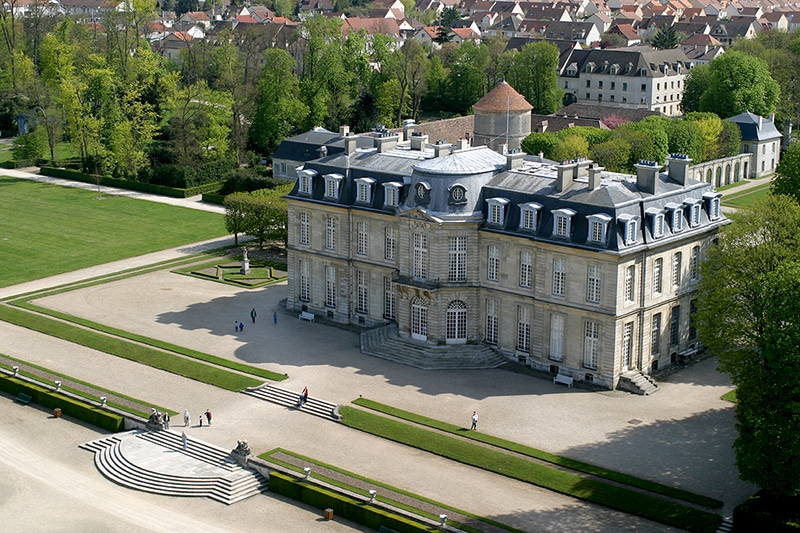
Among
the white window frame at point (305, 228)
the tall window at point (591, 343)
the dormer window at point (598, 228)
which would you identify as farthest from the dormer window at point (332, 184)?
the tall window at point (591, 343)

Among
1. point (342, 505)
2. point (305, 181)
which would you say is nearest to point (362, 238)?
point (305, 181)

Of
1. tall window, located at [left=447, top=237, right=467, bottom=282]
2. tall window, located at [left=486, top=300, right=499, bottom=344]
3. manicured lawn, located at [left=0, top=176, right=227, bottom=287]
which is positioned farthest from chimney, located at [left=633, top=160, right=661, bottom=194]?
manicured lawn, located at [left=0, top=176, right=227, bottom=287]

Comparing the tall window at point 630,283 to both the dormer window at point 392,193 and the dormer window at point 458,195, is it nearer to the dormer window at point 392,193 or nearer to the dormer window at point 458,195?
the dormer window at point 458,195

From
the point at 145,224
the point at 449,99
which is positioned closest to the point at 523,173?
the point at 145,224

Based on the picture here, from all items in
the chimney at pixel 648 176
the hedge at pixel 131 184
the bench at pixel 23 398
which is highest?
the chimney at pixel 648 176

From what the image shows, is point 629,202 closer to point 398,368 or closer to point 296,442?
point 398,368
